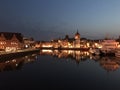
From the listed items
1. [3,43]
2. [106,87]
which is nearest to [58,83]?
[106,87]

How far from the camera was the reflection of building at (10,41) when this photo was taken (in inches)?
2943

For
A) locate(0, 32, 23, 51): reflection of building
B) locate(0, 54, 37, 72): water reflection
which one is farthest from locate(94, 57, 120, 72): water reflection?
locate(0, 32, 23, 51): reflection of building

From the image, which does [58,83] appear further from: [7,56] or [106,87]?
[7,56]

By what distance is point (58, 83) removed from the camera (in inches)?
836

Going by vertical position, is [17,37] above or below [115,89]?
above

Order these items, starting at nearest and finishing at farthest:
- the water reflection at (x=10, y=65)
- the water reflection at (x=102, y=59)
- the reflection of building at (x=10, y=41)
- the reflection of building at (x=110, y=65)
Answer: the water reflection at (x=10, y=65), the reflection of building at (x=110, y=65), the water reflection at (x=102, y=59), the reflection of building at (x=10, y=41)

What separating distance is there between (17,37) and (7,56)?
38.0 metres

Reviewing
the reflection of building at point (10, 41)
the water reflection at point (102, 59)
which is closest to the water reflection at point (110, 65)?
the water reflection at point (102, 59)

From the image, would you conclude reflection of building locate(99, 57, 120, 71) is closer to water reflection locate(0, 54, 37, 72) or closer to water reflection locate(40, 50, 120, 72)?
water reflection locate(40, 50, 120, 72)

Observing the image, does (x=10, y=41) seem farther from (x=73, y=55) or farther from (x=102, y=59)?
(x=102, y=59)

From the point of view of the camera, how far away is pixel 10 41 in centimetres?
7938

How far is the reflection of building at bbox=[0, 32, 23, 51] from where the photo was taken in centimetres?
7475

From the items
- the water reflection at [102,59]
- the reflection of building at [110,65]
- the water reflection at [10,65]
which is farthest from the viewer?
the water reflection at [102,59]

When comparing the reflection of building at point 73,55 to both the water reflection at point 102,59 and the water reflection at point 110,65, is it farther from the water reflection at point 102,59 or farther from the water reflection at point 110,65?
the water reflection at point 110,65
